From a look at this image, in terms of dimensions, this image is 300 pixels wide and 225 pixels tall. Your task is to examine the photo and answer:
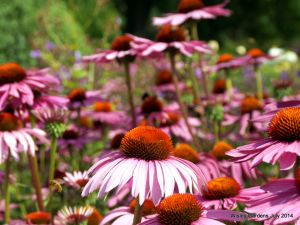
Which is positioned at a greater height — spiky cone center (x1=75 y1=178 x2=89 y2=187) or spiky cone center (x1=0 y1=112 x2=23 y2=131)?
spiky cone center (x1=0 y1=112 x2=23 y2=131)

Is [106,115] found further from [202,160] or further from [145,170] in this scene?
[145,170]

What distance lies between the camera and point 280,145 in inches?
61.0

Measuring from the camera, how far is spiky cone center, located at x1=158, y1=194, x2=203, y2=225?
1.46 m

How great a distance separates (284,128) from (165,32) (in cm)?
148

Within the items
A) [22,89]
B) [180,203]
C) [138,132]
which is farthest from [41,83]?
[180,203]

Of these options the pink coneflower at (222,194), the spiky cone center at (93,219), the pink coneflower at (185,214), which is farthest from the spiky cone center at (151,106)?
the pink coneflower at (185,214)

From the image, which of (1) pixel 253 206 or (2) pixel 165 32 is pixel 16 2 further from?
(1) pixel 253 206

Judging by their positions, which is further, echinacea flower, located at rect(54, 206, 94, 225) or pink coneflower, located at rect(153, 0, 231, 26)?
pink coneflower, located at rect(153, 0, 231, 26)

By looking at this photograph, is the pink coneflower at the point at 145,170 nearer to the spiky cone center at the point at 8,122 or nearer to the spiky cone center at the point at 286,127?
the spiky cone center at the point at 286,127

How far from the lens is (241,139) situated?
331cm

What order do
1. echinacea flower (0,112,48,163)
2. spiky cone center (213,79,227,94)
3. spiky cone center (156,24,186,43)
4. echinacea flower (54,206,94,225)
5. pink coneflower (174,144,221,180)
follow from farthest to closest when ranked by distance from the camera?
spiky cone center (213,79,227,94)
spiky cone center (156,24,186,43)
echinacea flower (0,112,48,163)
pink coneflower (174,144,221,180)
echinacea flower (54,206,94,225)

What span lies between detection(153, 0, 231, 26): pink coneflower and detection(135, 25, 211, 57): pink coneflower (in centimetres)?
9

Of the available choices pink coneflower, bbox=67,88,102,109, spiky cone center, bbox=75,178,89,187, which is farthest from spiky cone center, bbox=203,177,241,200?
pink coneflower, bbox=67,88,102,109

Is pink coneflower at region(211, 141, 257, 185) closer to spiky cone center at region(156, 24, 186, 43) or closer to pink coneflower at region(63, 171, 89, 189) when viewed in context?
pink coneflower at region(63, 171, 89, 189)
